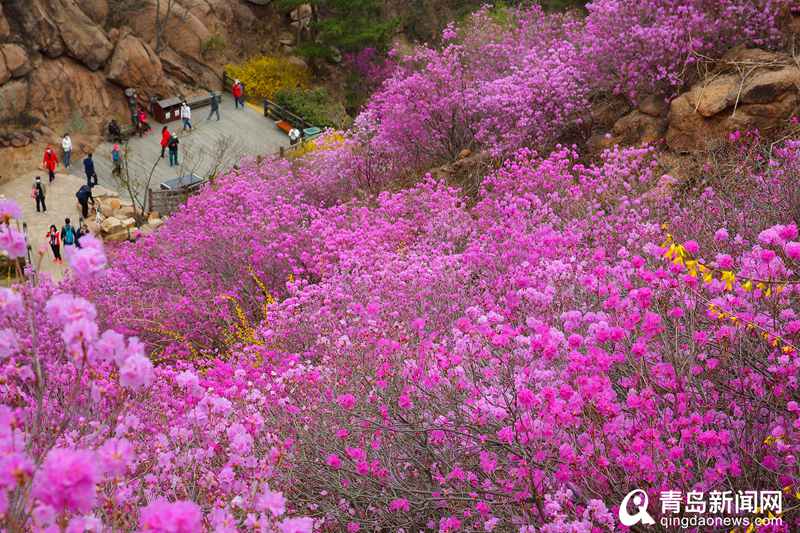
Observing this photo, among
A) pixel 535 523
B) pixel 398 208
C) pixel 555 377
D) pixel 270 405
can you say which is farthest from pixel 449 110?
pixel 535 523

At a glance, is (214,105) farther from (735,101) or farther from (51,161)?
(735,101)

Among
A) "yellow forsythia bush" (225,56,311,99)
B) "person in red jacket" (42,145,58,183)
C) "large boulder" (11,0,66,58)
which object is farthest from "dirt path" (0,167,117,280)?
"yellow forsythia bush" (225,56,311,99)

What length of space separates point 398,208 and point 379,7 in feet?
68.9

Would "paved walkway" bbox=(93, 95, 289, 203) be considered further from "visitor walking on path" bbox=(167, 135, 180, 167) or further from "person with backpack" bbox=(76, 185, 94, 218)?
"person with backpack" bbox=(76, 185, 94, 218)

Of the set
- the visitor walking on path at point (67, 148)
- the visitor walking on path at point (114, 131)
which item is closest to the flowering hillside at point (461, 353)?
the visitor walking on path at point (67, 148)

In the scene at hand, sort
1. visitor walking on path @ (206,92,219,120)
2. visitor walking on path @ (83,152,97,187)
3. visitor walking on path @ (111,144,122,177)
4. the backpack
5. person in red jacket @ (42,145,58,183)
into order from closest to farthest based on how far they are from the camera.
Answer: the backpack
visitor walking on path @ (83,152,97,187)
visitor walking on path @ (111,144,122,177)
person in red jacket @ (42,145,58,183)
visitor walking on path @ (206,92,219,120)

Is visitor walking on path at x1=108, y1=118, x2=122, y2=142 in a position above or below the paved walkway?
above

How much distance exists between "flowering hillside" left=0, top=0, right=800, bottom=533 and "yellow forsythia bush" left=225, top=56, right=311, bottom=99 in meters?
19.0

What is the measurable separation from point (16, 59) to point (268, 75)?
32.2 feet

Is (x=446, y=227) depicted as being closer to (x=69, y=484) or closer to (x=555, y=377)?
(x=555, y=377)

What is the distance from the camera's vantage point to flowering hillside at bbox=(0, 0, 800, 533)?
11.0ft

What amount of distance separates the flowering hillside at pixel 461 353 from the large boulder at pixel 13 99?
49.0 feet

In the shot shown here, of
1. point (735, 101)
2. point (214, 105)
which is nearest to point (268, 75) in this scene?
point (214, 105)

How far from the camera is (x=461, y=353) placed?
190 inches
